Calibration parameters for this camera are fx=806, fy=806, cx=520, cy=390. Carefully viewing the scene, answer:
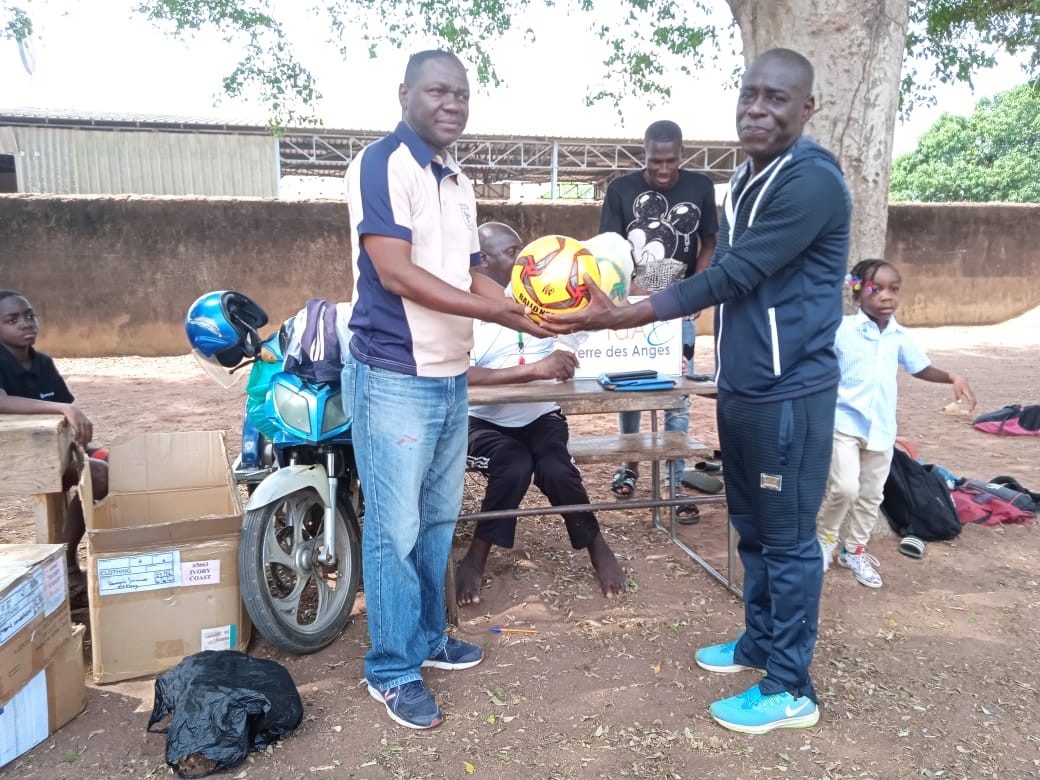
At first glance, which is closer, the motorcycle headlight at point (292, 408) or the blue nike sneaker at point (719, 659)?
the blue nike sneaker at point (719, 659)

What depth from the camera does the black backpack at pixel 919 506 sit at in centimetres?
426

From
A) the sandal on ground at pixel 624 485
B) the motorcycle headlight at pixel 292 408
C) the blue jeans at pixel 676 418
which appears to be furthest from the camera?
the sandal on ground at pixel 624 485

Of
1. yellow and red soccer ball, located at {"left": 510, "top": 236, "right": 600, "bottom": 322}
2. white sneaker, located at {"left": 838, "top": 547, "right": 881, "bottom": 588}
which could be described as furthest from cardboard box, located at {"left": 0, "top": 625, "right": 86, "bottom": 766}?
white sneaker, located at {"left": 838, "top": 547, "right": 881, "bottom": 588}

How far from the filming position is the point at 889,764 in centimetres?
245

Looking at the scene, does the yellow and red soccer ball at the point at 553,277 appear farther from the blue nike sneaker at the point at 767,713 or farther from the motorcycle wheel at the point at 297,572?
the blue nike sneaker at the point at 767,713

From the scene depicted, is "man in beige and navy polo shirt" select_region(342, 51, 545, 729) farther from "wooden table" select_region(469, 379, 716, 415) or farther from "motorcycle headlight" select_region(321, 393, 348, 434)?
"wooden table" select_region(469, 379, 716, 415)

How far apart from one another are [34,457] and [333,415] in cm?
104

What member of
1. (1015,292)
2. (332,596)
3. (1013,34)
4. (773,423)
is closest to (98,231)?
(332,596)

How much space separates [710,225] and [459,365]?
2.61 metres

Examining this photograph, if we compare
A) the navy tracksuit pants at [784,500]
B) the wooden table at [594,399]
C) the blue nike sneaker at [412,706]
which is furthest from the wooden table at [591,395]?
the blue nike sneaker at [412,706]

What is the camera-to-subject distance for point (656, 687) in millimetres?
2895

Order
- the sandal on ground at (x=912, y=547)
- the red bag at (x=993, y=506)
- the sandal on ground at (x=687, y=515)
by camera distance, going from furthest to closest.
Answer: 1. the sandal on ground at (x=687, y=515)
2. the red bag at (x=993, y=506)
3. the sandal on ground at (x=912, y=547)

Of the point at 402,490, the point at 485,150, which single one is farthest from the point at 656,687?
the point at 485,150

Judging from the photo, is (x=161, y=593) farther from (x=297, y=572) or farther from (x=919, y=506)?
(x=919, y=506)
